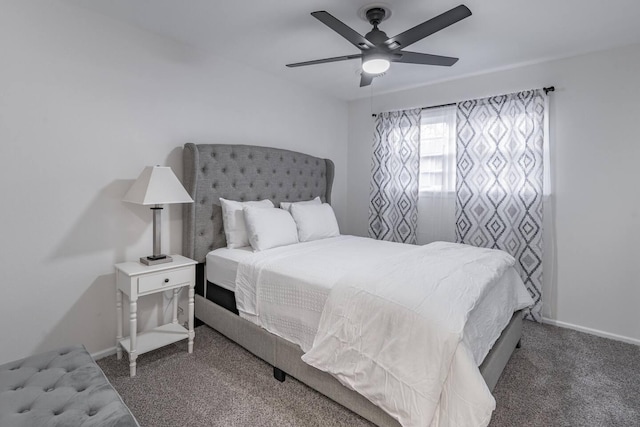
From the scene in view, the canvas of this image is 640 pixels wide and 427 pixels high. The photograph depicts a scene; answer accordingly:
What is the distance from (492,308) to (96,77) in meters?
3.01

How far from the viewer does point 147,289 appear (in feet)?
7.07

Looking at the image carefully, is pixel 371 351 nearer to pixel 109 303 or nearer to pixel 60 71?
pixel 109 303

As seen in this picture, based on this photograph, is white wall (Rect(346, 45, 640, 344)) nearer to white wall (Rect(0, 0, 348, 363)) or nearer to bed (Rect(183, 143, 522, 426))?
bed (Rect(183, 143, 522, 426))

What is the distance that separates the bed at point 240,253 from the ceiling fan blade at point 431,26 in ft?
5.52

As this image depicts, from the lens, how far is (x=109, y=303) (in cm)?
237

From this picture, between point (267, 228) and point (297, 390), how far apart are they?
1.25 metres

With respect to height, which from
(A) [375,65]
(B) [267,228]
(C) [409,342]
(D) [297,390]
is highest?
(A) [375,65]

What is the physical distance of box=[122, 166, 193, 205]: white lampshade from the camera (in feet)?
7.08

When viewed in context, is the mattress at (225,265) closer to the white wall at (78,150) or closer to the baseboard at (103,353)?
the white wall at (78,150)

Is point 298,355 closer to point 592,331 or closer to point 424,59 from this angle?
point 424,59

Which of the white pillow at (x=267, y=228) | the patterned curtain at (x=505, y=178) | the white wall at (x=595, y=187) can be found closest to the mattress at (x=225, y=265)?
the white pillow at (x=267, y=228)

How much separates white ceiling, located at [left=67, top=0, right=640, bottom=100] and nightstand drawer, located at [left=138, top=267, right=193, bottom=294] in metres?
1.81

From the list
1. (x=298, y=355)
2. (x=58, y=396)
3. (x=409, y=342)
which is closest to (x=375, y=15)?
(x=409, y=342)

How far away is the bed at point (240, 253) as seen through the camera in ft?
6.05
